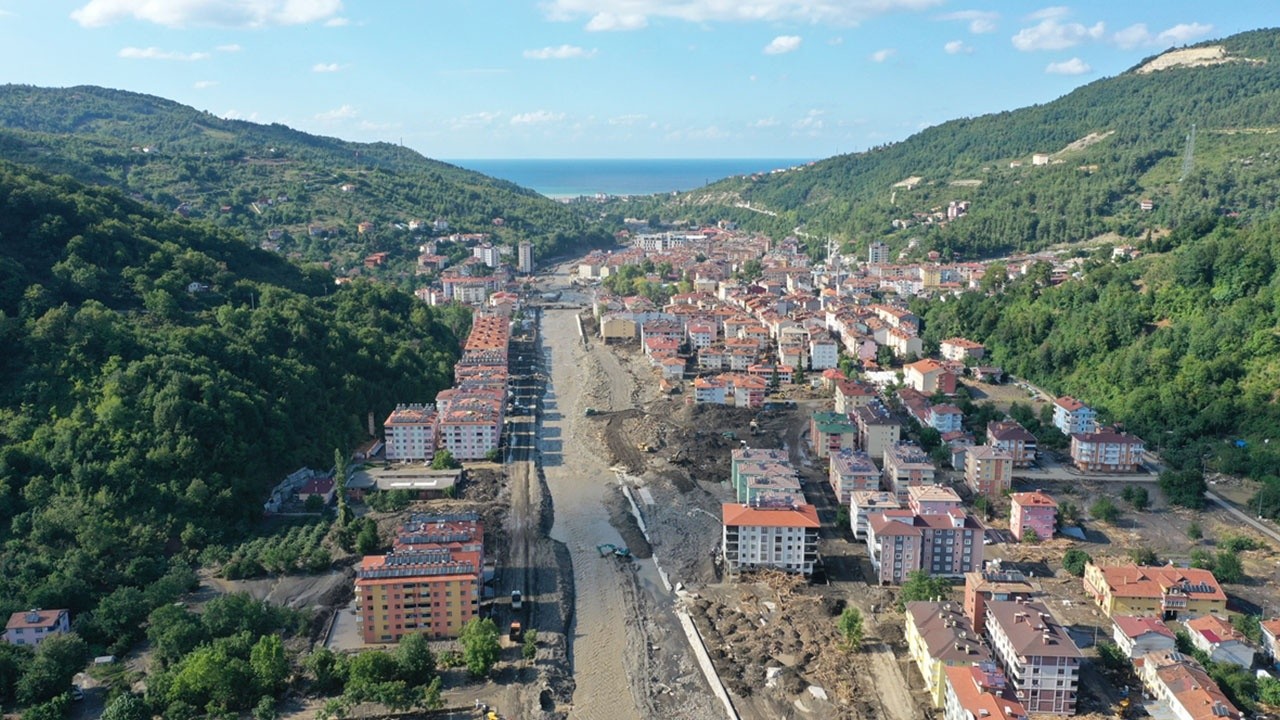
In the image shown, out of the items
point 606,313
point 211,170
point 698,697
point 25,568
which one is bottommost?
point 698,697

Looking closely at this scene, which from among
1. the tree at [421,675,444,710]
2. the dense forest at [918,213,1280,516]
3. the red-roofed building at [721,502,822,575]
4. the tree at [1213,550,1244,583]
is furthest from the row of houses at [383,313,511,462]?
the dense forest at [918,213,1280,516]

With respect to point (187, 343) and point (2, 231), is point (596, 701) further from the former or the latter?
point (2, 231)

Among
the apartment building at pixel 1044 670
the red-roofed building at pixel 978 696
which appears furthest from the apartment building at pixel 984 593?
the red-roofed building at pixel 978 696

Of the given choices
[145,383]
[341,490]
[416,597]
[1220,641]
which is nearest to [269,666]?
[416,597]

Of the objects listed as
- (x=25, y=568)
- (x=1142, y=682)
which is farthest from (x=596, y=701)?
(x=25, y=568)

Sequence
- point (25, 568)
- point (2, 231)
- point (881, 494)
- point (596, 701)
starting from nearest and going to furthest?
Result: point (596, 701)
point (25, 568)
point (881, 494)
point (2, 231)

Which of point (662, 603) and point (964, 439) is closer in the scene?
point (662, 603)

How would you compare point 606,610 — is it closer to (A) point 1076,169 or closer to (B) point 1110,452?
(B) point 1110,452
